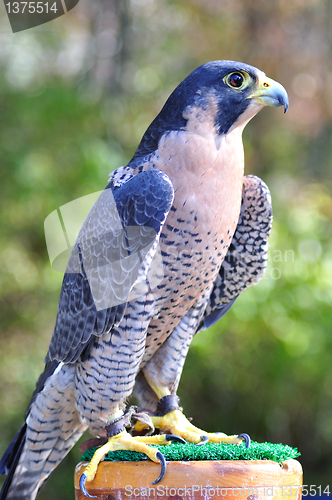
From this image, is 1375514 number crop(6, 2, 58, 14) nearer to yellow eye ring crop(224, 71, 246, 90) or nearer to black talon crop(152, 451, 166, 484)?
yellow eye ring crop(224, 71, 246, 90)

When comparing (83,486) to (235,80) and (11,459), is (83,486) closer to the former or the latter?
(11,459)

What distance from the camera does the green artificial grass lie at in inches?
67.2

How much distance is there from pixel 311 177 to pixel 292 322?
9.04 ft

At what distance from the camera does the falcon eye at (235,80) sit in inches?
74.4

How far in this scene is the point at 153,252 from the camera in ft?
5.90

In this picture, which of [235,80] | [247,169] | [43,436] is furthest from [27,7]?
[43,436]

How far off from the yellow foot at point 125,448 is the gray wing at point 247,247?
84 cm

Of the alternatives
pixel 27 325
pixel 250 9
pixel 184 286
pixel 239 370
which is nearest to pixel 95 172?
pixel 27 325

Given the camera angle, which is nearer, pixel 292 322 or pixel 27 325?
pixel 292 322

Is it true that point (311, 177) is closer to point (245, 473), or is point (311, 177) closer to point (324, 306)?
point (324, 306)

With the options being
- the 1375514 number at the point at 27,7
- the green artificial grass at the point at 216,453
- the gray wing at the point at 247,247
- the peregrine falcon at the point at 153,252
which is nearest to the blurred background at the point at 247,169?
the 1375514 number at the point at 27,7

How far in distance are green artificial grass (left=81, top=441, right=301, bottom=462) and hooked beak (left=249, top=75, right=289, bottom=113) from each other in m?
1.40

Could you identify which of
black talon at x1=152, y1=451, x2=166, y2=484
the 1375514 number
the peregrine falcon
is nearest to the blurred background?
the 1375514 number

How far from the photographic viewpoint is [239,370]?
4.07m
